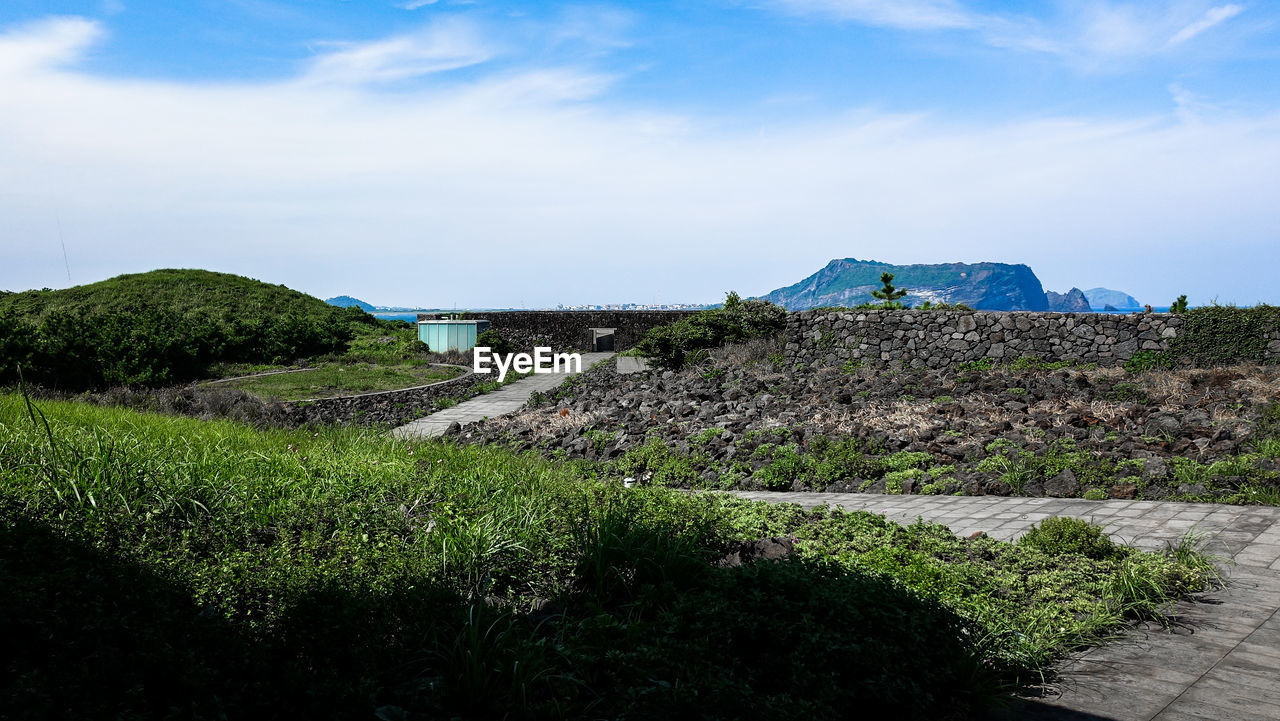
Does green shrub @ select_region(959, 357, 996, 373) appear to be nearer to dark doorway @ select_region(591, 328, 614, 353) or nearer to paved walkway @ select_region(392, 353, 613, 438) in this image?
paved walkway @ select_region(392, 353, 613, 438)

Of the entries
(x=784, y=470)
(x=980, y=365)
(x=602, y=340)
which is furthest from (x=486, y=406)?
(x=602, y=340)

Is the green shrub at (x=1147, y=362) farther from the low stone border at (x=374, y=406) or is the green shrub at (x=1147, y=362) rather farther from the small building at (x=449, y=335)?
the small building at (x=449, y=335)

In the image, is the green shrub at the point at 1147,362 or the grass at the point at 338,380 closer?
the green shrub at the point at 1147,362

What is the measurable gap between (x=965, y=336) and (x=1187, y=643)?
35.9ft

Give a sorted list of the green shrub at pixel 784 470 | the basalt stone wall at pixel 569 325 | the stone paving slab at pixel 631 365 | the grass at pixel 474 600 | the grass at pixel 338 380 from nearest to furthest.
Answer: the grass at pixel 474 600, the green shrub at pixel 784 470, the grass at pixel 338 380, the stone paving slab at pixel 631 365, the basalt stone wall at pixel 569 325

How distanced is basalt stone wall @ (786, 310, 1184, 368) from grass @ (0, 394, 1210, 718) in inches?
383

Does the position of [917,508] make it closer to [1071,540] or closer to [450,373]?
[1071,540]

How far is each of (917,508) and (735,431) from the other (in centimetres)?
318

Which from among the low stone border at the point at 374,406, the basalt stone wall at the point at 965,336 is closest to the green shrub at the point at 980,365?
the basalt stone wall at the point at 965,336

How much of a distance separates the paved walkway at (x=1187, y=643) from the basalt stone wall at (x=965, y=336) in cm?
799

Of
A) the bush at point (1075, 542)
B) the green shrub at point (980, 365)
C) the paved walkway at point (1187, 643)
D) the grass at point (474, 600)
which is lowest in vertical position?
the paved walkway at point (1187, 643)

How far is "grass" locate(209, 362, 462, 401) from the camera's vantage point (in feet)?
41.0

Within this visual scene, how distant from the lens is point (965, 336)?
1362cm

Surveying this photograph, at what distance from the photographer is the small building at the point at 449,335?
68.6 feet
